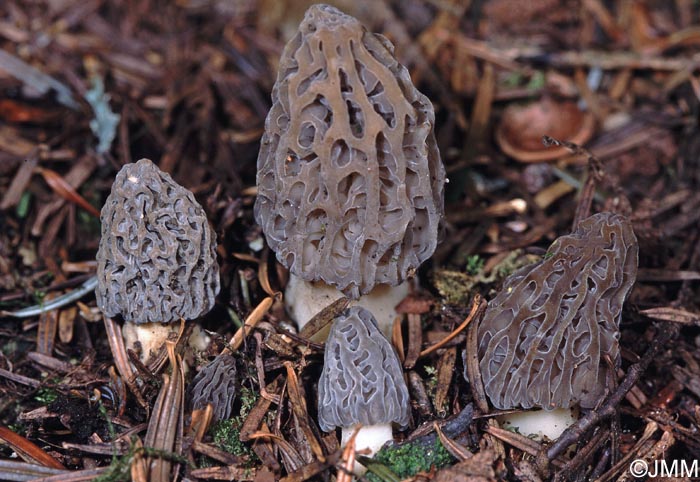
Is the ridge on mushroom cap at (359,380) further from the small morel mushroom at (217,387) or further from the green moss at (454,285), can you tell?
the green moss at (454,285)

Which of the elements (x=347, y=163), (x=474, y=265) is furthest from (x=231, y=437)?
(x=474, y=265)

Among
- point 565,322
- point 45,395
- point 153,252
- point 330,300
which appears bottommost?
point 45,395

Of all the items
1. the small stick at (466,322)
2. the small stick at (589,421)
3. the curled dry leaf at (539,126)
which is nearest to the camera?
the small stick at (589,421)

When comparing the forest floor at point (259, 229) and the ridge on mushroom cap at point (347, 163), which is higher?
the ridge on mushroom cap at point (347, 163)

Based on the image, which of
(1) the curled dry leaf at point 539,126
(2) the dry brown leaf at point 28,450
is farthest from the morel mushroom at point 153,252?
(1) the curled dry leaf at point 539,126

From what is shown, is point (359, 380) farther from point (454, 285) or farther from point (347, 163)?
point (454, 285)

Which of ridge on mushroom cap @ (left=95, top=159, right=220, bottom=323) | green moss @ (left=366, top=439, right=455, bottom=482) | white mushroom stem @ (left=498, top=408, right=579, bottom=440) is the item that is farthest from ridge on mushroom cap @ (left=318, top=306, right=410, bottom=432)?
ridge on mushroom cap @ (left=95, top=159, right=220, bottom=323)

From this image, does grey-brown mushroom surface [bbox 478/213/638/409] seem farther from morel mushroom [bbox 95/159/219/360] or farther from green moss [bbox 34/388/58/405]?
green moss [bbox 34/388/58/405]
